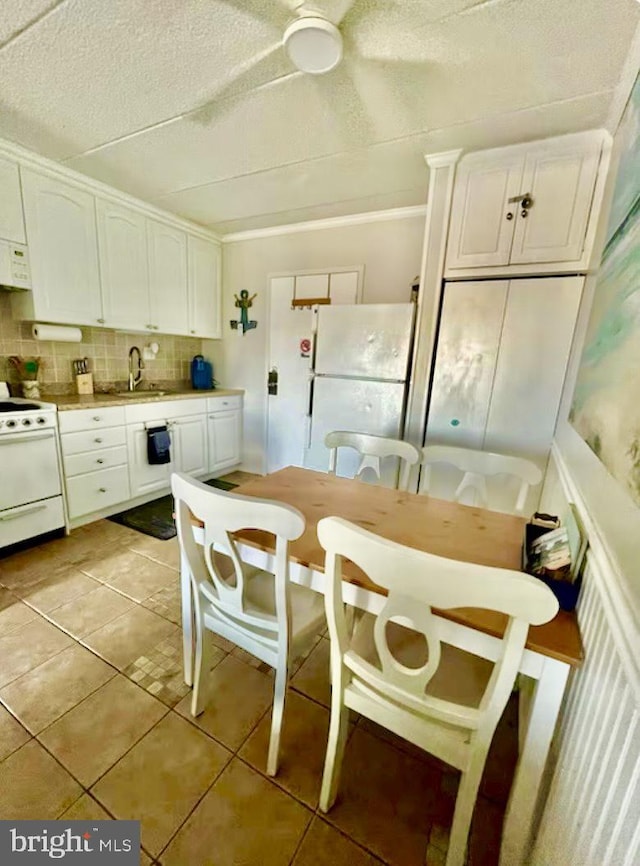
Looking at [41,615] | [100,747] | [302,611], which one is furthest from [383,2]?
[41,615]

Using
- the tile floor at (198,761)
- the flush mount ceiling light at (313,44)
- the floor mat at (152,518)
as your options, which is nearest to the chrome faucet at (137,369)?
the floor mat at (152,518)

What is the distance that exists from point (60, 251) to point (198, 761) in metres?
3.06

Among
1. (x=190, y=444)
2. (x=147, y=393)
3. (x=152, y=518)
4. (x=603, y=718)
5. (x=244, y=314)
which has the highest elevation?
(x=244, y=314)

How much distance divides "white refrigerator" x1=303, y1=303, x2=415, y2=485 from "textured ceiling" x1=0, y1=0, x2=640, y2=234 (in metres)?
0.92

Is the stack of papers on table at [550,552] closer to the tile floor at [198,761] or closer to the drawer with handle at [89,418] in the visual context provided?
the tile floor at [198,761]

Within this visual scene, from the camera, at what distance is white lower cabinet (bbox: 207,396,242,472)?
354 centimetres

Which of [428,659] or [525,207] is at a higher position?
[525,207]

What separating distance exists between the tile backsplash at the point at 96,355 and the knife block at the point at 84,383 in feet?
0.34

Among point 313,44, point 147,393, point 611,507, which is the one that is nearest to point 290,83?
point 313,44

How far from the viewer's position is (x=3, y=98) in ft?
5.57

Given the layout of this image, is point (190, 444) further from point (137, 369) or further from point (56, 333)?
point (56, 333)

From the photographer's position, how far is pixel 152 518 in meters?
2.79

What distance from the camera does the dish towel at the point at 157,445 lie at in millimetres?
2922

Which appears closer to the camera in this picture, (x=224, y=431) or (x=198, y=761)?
(x=198, y=761)
